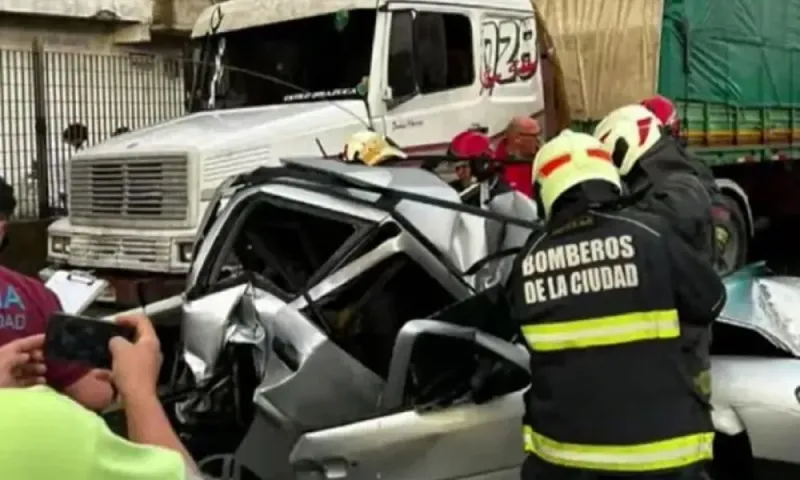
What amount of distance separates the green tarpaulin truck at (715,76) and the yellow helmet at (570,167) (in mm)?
7312

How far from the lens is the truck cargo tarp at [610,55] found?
10781 millimetres

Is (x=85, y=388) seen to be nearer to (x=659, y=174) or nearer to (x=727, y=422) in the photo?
(x=659, y=174)

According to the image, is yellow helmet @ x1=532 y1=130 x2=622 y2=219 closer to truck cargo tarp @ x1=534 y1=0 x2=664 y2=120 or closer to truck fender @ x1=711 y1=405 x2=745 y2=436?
truck fender @ x1=711 y1=405 x2=745 y2=436

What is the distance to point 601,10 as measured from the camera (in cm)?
1102

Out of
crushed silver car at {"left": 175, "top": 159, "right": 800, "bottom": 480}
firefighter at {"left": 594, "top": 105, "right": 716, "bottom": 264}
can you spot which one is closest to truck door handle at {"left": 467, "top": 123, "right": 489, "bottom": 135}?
crushed silver car at {"left": 175, "top": 159, "right": 800, "bottom": 480}

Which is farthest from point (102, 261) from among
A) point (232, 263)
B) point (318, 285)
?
point (318, 285)

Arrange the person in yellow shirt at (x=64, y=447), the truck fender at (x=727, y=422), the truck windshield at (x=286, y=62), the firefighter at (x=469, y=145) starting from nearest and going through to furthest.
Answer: the person in yellow shirt at (x=64, y=447) → the truck fender at (x=727, y=422) → the firefighter at (x=469, y=145) → the truck windshield at (x=286, y=62)

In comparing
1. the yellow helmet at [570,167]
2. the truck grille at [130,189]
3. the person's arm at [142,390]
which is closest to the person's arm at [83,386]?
the person's arm at [142,390]

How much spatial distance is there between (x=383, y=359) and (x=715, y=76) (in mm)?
8016

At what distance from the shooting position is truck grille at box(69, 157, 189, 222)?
8.52 m

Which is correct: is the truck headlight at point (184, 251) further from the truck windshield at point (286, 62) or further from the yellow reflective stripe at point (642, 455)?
the yellow reflective stripe at point (642, 455)

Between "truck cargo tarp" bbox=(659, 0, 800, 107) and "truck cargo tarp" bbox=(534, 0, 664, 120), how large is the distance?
24 cm

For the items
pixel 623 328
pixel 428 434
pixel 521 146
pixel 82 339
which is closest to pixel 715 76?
pixel 521 146

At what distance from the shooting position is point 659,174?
3.83 meters
